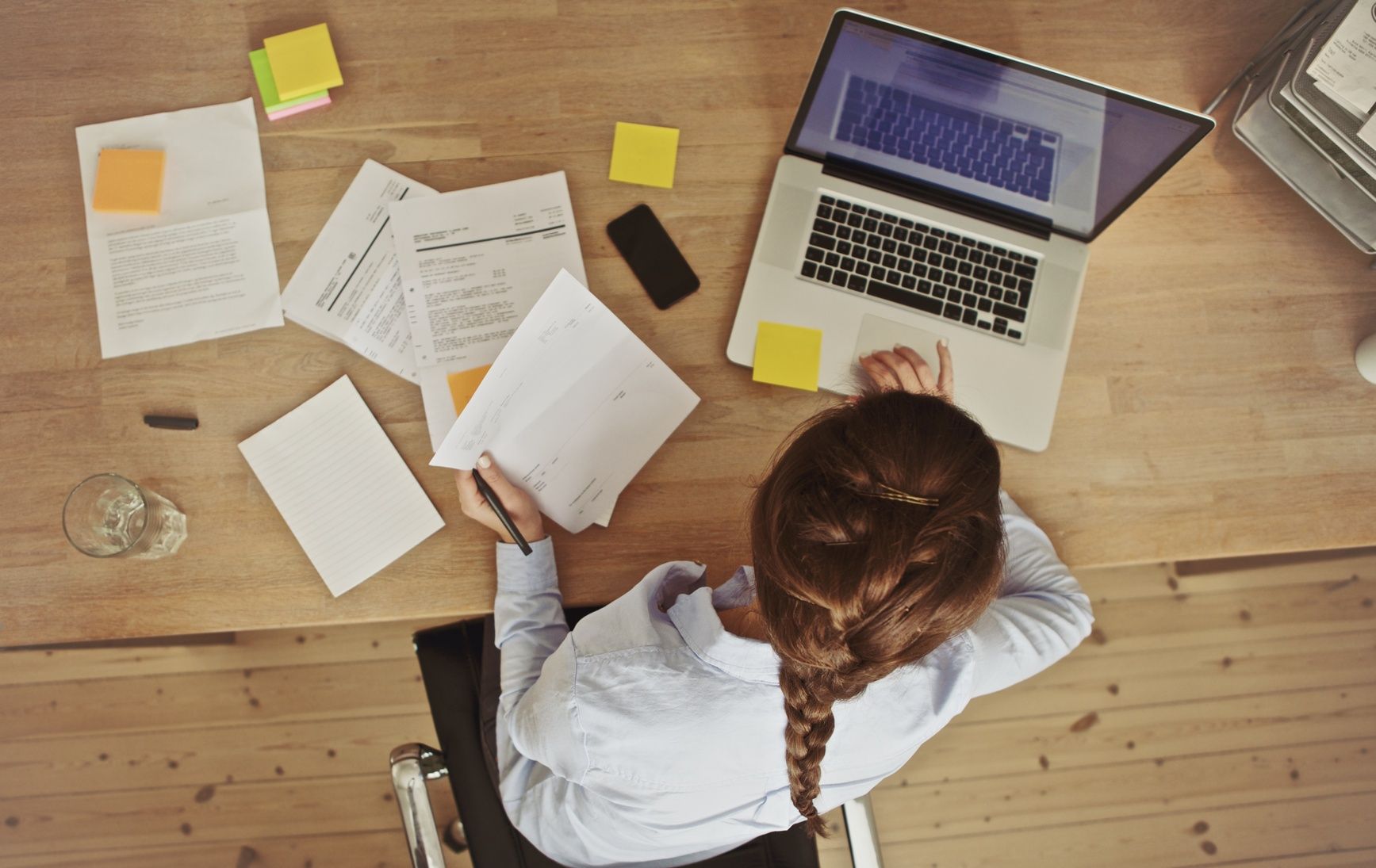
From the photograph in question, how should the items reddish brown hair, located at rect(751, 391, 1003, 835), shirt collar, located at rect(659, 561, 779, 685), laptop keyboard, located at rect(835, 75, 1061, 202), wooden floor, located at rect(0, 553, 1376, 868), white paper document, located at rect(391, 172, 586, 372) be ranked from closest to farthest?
1. reddish brown hair, located at rect(751, 391, 1003, 835)
2. shirt collar, located at rect(659, 561, 779, 685)
3. laptop keyboard, located at rect(835, 75, 1061, 202)
4. white paper document, located at rect(391, 172, 586, 372)
5. wooden floor, located at rect(0, 553, 1376, 868)

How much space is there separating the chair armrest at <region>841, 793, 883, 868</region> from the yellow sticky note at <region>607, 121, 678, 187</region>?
0.87 meters

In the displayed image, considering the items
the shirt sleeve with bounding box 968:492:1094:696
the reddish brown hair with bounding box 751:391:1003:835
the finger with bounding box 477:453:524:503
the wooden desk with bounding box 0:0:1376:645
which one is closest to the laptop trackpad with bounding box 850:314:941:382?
the wooden desk with bounding box 0:0:1376:645

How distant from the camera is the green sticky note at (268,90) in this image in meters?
1.02

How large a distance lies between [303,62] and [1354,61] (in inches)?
51.0

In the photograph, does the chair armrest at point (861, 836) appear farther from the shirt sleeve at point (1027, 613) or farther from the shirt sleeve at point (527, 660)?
the shirt sleeve at point (527, 660)

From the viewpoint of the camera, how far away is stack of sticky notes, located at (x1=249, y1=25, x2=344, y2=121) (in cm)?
102

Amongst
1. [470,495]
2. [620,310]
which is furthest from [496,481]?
[620,310]

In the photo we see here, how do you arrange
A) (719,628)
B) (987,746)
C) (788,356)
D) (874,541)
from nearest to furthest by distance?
1. (874,541)
2. (719,628)
3. (788,356)
4. (987,746)

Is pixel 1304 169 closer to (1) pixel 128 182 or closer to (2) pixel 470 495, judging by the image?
(2) pixel 470 495

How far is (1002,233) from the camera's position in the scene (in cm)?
101

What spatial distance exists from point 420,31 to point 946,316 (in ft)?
2.67

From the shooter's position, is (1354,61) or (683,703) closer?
(683,703)

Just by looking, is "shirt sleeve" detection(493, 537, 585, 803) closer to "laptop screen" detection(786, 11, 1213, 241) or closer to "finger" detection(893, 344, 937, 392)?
"finger" detection(893, 344, 937, 392)

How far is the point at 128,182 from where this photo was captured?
1.00m
